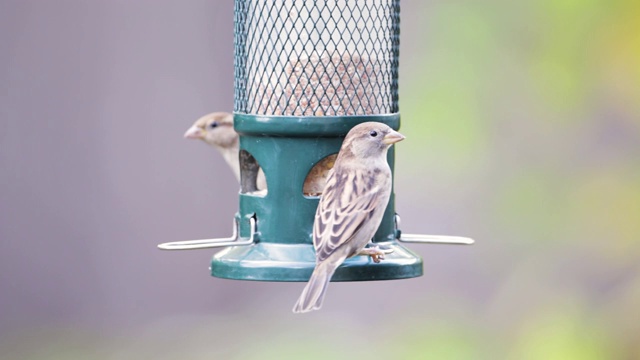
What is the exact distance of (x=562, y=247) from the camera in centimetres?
1191

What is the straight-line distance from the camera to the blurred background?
1159cm

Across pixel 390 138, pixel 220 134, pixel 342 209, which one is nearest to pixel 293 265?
pixel 342 209

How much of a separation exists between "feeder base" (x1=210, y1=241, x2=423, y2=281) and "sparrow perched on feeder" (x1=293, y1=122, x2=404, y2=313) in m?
0.07

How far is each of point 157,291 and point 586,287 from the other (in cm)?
435

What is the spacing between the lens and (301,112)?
8.12 meters

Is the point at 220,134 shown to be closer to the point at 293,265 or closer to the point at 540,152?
the point at 293,265

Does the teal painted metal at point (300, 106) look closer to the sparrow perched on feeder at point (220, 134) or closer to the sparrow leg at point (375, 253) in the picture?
the sparrow leg at point (375, 253)

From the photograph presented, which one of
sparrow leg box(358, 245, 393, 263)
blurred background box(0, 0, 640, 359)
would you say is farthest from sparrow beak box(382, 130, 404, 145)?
blurred background box(0, 0, 640, 359)

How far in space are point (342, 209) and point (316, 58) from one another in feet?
2.86

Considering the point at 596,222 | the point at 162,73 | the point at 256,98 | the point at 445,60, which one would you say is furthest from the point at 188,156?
the point at 256,98

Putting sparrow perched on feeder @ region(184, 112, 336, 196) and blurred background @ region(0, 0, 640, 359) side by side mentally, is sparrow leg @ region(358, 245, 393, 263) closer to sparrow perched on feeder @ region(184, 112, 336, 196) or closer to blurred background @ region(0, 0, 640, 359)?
sparrow perched on feeder @ region(184, 112, 336, 196)

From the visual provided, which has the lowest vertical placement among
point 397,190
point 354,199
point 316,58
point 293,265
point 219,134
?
point 397,190

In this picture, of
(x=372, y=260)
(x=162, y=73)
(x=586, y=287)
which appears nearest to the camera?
(x=372, y=260)

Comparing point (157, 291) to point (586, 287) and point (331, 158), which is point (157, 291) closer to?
point (586, 287)
